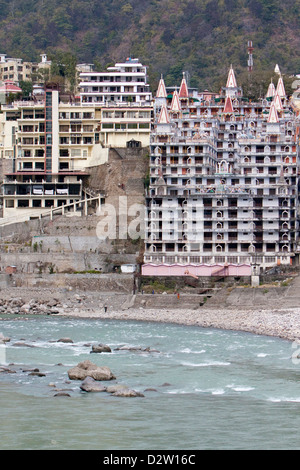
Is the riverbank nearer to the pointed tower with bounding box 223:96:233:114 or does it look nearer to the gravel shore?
the gravel shore

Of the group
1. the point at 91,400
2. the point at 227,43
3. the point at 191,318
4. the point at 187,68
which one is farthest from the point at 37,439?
the point at 227,43

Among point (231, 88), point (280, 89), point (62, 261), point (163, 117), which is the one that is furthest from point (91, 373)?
point (280, 89)

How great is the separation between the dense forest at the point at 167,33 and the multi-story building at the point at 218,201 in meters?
48.1

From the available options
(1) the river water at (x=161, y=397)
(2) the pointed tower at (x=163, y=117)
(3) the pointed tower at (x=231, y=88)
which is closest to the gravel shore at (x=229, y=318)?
(1) the river water at (x=161, y=397)

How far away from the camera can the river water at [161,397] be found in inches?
1688

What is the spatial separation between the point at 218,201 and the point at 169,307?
46.3ft

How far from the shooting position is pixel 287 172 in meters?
98.0

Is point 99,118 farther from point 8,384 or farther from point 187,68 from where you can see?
point 8,384

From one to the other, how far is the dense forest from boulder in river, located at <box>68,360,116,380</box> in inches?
3734

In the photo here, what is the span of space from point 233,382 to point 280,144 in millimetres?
48562

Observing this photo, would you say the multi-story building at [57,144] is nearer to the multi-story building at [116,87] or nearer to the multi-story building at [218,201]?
the multi-story building at [116,87]

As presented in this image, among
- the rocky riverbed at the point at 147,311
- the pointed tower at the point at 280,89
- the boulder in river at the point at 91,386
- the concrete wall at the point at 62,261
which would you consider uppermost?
the pointed tower at the point at 280,89

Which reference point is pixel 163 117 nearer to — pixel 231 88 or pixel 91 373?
pixel 231 88

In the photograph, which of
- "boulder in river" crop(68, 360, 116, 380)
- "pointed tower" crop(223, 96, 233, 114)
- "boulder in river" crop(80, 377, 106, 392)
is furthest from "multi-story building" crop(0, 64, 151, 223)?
"boulder in river" crop(80, 377, 106, 392)
